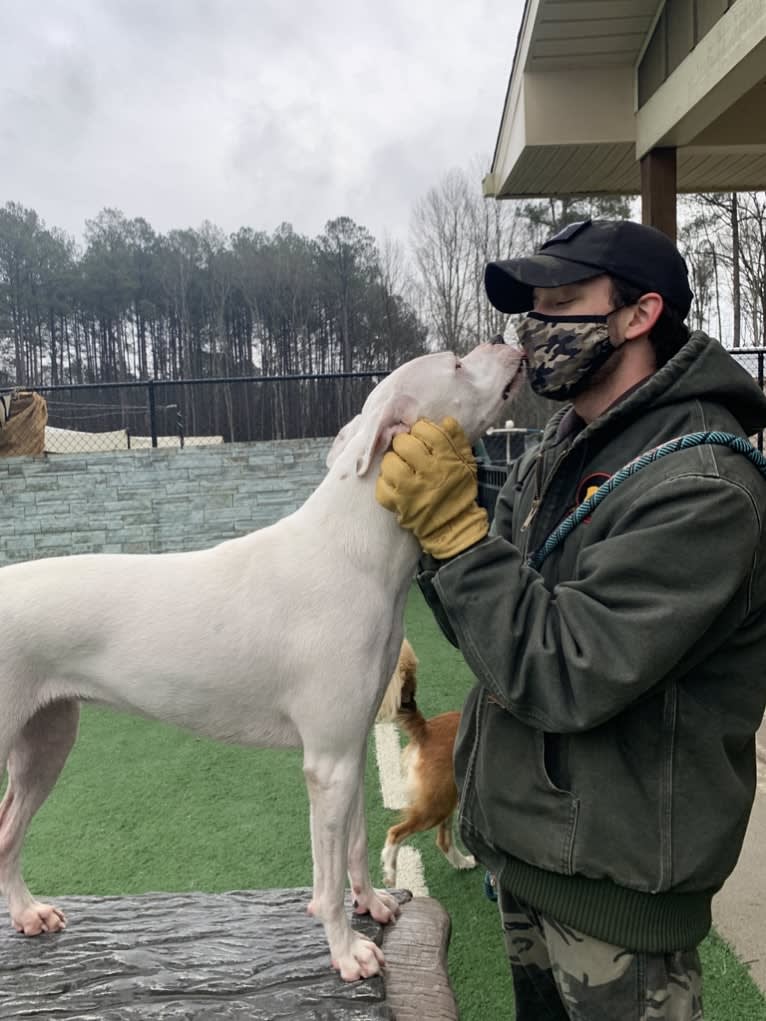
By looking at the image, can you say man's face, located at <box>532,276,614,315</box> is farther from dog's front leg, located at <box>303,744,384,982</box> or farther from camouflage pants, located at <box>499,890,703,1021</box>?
camouflage pants, located at <box>499,890,703,1021</box>

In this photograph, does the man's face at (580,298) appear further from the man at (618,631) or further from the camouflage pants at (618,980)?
the camouflage pants at (618,980)

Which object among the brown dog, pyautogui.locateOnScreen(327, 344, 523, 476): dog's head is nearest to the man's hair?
pyautogui.locateOnScreen(327, 344, 523, 476): dog's head

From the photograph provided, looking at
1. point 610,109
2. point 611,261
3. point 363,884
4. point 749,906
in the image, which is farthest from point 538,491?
point 610,109

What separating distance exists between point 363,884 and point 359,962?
27 centimetres

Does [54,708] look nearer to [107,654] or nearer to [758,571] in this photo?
[107,654]

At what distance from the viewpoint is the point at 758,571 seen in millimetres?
1566

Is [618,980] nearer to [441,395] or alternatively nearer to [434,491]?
[434,491]

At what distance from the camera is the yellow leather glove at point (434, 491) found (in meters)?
1.64

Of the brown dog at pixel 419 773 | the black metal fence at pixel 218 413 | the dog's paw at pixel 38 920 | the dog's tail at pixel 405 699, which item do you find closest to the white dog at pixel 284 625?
the dog's paw at pixel 38 920

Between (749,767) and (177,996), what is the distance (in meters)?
1.72

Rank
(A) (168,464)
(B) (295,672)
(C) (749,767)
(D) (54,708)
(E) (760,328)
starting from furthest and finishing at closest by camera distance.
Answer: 1. (E) (760,328)
2. (A) (168,464)
3. (D) (54,708)
4. (B) (295,672)
5. (C) (749,767)

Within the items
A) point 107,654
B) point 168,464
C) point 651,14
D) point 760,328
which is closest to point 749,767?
point 107,654

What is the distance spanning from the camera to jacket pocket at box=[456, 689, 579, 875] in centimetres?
161

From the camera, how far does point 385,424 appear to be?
73.4 inches
